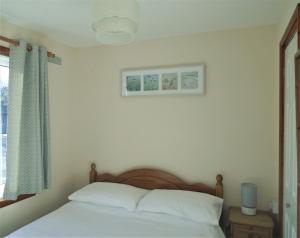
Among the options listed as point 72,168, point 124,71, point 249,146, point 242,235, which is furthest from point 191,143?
point 72,168

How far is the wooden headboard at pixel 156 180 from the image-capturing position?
2.46 m

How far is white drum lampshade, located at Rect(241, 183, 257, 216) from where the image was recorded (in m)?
2.19

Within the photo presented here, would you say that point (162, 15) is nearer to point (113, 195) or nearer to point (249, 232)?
point (113, 195)

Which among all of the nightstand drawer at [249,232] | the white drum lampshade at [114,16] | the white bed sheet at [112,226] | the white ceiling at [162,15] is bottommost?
the nightstand drawer at [249,232]

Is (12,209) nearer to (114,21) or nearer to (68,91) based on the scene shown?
(68,91)

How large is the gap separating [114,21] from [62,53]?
1.75 m

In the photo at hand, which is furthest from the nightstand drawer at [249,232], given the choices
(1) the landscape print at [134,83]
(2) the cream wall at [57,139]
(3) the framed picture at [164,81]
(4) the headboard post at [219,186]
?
(2) the cream wall at [57,139]

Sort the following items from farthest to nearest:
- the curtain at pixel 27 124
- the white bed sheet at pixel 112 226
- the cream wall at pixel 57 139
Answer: the cream wall at pixel 57 139
the curtain at pixel 27 124
the white bed sheet at pixel 112 226

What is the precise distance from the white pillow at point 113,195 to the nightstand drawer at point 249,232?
94 centimetres

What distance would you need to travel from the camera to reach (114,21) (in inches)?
55.6

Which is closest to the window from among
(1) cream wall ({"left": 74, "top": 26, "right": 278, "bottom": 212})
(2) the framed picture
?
(1) cream wall ({"left": 74, "top": 26, "right": 278, "bottom": 212})

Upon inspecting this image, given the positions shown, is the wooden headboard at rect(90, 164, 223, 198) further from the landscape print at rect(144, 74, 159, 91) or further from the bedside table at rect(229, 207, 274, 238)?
the landscape print at rect(144, 74, 159, 91)

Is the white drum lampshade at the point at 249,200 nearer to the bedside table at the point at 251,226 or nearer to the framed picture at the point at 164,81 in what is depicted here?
the bedside table at the point at 251,226

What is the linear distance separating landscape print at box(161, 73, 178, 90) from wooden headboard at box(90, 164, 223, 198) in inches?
37.6
